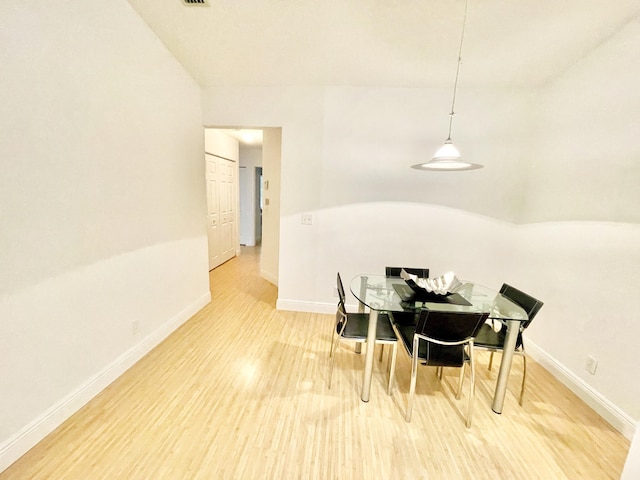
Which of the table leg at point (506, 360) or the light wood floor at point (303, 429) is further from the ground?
the table leg at point (506, 360)

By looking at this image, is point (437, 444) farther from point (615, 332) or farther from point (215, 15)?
point (215, 15)

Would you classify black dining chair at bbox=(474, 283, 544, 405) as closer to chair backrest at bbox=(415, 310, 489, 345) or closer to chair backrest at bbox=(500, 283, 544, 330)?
chair backrest at bbox=(500, 283, 544, 330)

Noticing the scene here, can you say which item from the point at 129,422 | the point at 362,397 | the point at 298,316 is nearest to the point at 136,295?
the point at 129,422

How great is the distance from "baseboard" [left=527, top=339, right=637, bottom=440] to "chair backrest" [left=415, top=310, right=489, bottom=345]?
1.14 metres

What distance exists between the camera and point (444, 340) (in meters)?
1.63

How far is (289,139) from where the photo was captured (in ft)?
9.52

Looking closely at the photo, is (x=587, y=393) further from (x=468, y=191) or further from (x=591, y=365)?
(x=468, y=191)

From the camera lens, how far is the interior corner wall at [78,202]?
51.8 inches

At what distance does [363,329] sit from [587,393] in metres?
1.73

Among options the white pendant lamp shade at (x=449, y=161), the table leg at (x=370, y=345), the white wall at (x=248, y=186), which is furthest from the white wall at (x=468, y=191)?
the white wall at (x=248, y=186)

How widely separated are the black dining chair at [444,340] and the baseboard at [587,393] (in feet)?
3.25

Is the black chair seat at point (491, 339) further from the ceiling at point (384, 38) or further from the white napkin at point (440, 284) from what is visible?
the ceiling at point (384, 38)

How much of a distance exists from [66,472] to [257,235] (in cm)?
615

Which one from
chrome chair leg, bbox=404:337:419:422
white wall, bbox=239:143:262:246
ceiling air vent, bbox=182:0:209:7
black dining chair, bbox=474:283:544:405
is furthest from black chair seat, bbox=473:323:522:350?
white wall, bbox=239:143:262:246
